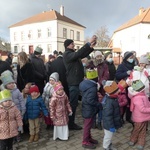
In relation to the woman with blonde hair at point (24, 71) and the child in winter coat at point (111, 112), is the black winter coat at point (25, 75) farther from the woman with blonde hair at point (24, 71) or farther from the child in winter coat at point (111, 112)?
the child in winter coat at point (111, 112)

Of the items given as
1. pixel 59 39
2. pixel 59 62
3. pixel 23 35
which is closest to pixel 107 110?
pixel 59 62

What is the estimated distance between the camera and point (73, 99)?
4730mm

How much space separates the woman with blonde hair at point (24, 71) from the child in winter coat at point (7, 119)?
4.33ft

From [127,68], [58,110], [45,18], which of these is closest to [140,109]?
[127,68]

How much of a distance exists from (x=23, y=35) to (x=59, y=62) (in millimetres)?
41116

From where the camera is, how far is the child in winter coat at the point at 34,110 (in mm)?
4277

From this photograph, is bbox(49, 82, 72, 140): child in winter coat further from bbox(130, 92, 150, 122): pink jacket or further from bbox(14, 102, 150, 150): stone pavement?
bbox(130, 92, 150, 122): pink jacket

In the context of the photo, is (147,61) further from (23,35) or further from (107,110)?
(23,35)

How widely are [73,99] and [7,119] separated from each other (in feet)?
5.73

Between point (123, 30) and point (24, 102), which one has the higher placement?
point (123, 30)

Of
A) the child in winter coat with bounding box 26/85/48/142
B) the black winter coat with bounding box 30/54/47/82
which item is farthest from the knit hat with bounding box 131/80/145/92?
the black winter coat with bounding box 30/54/47/82

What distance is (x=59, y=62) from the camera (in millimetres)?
5203

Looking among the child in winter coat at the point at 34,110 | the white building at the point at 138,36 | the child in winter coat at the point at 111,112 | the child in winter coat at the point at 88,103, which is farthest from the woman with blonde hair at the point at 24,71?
the white building at the point at 138,36

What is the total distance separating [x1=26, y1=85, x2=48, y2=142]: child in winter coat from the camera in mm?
4277
